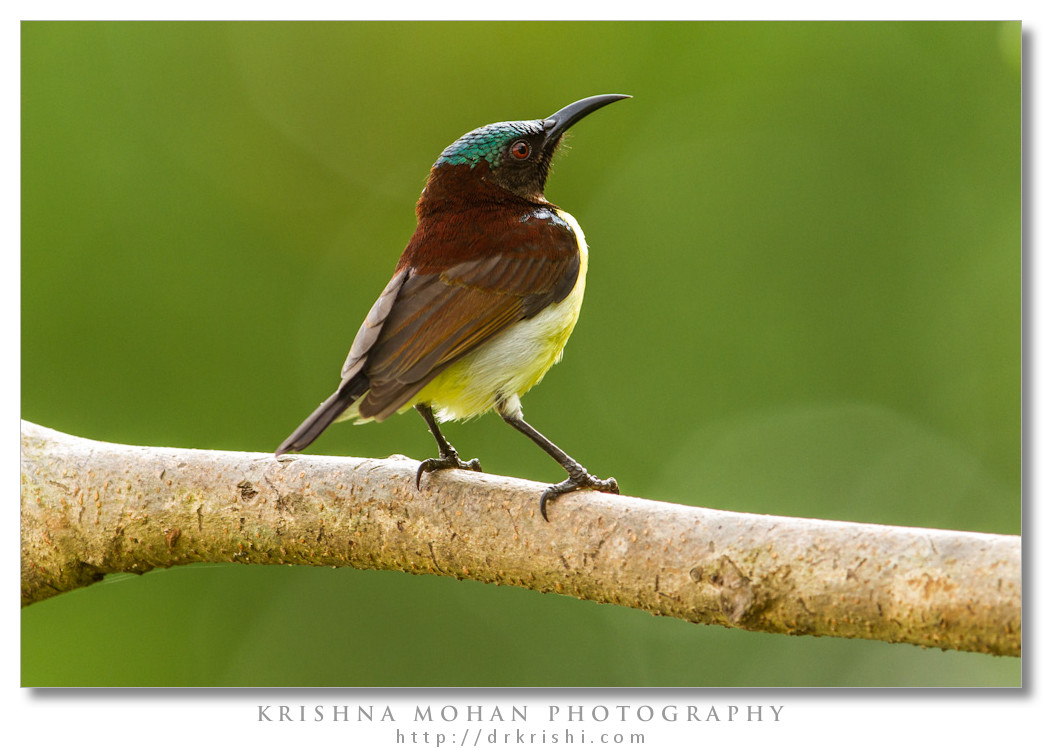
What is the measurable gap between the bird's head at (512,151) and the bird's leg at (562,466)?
876mm

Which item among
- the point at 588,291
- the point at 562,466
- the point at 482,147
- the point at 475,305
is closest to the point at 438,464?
the point at 562,466

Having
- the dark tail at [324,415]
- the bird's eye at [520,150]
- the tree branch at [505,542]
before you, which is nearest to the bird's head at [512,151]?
the bird's eye at [520,150]

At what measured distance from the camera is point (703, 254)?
4.89 m

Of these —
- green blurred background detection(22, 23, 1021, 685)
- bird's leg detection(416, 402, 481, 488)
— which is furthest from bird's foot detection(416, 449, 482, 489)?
green blurred background detection(22, 23, 1021, 685)

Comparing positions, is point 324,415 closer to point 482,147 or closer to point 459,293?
point 459,293

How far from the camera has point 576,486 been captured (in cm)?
277

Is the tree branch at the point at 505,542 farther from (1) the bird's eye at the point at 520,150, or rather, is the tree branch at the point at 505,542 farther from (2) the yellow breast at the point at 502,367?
(1) the bird's eye at the point at 520,150

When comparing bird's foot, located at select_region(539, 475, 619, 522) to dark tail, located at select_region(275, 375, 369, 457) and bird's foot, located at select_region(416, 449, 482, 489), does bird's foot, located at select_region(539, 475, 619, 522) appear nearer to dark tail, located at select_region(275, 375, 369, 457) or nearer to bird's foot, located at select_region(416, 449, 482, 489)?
bird's foot, located at select_region(416, 449, 482, 489)

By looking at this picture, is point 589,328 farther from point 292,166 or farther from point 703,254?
point 292,166

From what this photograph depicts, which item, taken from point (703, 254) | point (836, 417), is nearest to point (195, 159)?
point (703, 254)

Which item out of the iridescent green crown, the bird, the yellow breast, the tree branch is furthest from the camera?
the iridescent green crown

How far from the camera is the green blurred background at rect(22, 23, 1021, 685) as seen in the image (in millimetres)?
3527

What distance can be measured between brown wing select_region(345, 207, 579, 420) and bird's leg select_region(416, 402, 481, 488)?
185mm

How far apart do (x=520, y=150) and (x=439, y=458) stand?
121 cm
